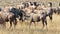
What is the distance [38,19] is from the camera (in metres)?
20.5

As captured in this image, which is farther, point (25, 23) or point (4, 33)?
point (25, 23)

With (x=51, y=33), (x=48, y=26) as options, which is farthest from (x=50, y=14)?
(x=51, y=33)

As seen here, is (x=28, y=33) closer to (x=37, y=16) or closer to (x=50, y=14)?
(x=37, y=16)

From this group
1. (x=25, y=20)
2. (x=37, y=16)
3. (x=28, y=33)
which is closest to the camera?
(x=28, y=33)

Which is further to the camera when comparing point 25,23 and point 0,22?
point 25,23

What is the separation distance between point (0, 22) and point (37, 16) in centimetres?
236

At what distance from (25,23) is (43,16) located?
1.81m

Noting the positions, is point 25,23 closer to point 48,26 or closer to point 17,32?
point 48,26

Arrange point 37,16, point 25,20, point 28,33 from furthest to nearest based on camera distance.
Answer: point 25,20 < point 37,16 < point 28,33

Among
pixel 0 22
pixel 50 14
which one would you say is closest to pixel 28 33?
pixel 0 22

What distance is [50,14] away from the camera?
2328cm

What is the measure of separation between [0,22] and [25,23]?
2737 mm

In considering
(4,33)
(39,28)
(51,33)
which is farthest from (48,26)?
(4,33)

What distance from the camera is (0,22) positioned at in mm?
19766
